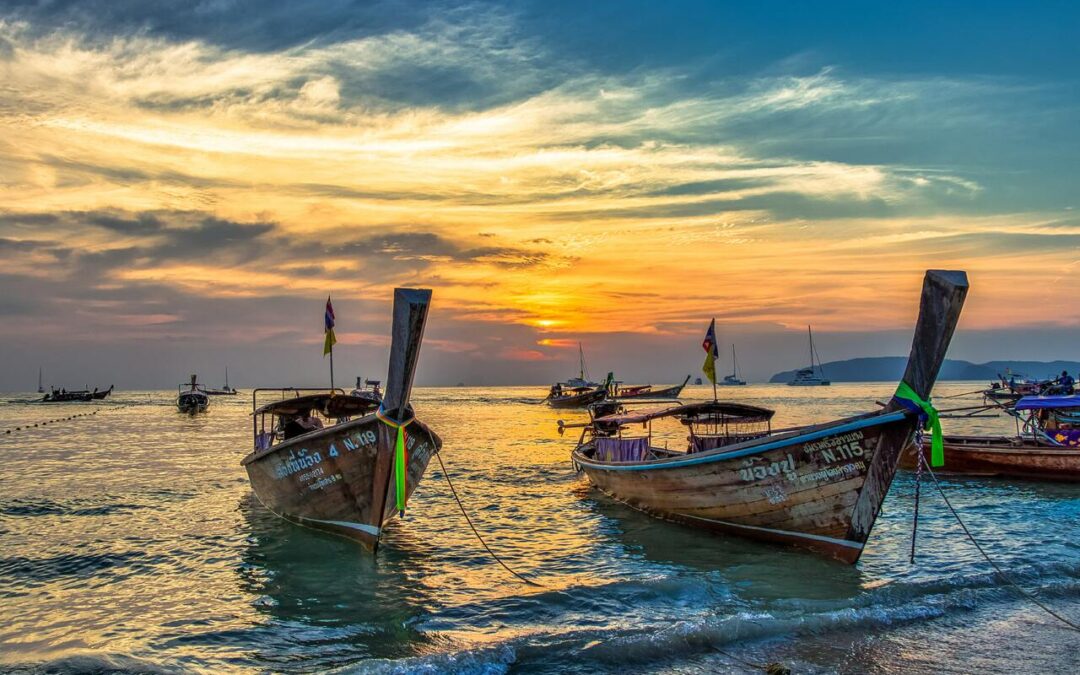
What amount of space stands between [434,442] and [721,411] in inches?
273

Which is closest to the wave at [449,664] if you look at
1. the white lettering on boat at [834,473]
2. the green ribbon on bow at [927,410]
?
the white lettering on boat at [834,473]

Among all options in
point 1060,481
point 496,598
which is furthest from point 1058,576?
point 1060,481

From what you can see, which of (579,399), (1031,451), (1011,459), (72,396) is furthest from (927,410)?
(72,396)

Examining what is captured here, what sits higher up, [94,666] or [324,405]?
[324,405]

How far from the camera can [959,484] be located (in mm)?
20547

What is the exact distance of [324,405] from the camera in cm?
1577

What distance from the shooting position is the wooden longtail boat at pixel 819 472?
31.0ft

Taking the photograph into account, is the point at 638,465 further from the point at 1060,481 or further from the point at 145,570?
the point at 1060,481

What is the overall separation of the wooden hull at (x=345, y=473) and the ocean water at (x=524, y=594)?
0.54m

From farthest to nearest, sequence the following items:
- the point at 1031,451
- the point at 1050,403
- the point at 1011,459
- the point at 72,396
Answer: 1. the point at 72,396
2. the point at 1011,459
3. the point at 1050,403
4. the point at 1031,451

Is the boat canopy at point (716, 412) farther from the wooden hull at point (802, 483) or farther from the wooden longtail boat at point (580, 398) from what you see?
the wooden longtail boat at point (580, 398)

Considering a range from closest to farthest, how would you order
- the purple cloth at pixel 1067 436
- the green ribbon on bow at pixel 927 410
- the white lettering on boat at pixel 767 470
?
the green ribbon on bow at pixel 927 410 → the white lettering on boat at pixel 767 470 → the purple cloth at pixel 1067 436

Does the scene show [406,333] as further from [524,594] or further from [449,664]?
[449,664]

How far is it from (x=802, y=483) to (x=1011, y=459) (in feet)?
43.4
